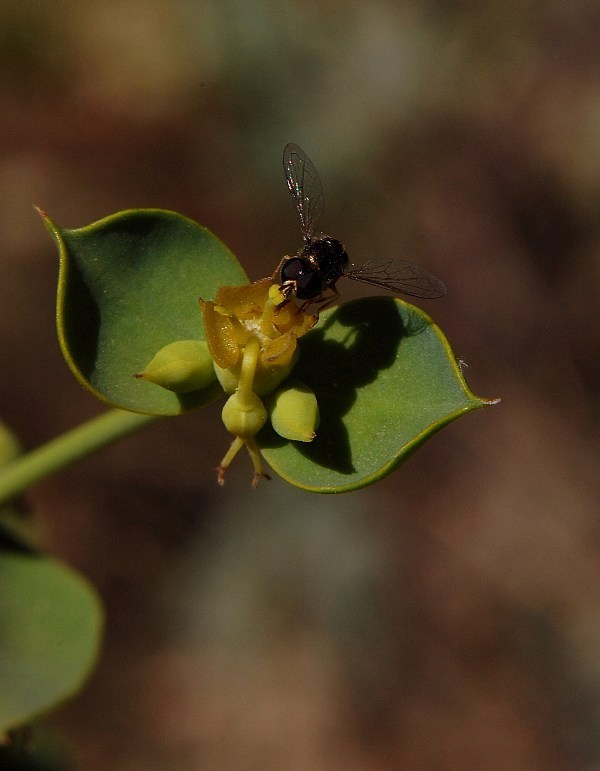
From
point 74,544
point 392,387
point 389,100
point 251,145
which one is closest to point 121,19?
point 251,145

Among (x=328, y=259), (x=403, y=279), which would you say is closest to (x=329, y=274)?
(x=328, y=259)

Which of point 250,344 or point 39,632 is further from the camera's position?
point 39,632

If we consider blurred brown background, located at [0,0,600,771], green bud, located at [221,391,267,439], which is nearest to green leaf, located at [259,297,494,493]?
green bud, located at [221,391,267,439]

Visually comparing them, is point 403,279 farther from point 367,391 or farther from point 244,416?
point 244,416

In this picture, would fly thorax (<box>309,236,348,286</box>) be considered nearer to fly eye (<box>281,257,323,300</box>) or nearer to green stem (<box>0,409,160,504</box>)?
fly eye (<box>281,257,323,300</box>)

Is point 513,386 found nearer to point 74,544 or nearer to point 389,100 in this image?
point 389,100
